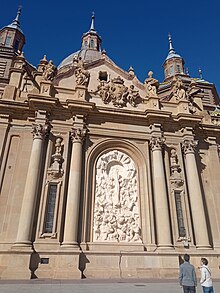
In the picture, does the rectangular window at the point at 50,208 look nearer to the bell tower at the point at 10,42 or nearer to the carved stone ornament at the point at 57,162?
the carved stone ornament at the point at 57,162

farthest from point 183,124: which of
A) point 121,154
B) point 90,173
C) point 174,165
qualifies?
point 90,173

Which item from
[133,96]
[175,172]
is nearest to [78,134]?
[133,96]

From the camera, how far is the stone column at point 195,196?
16344 millimetres

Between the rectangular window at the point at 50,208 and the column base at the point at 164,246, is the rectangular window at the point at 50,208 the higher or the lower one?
the higher one

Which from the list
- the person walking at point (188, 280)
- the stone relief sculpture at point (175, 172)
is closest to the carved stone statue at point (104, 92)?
the stone relief sculpture at point (175, 172)

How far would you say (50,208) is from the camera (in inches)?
617

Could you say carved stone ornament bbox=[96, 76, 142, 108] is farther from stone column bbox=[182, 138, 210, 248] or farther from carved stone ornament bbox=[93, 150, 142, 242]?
stone column bbox=[182, 138, 210, 248]

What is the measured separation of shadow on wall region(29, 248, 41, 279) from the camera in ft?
44.0

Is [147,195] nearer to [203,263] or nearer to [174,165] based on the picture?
A: [174,165]

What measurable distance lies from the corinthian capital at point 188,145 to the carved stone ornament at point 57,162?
9.61 m

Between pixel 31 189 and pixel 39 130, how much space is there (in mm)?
4231

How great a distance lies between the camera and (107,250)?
597 inches

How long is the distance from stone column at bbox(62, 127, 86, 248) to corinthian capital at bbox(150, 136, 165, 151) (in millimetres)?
5298

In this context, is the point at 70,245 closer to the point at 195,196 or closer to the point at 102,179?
the point at 102,179
